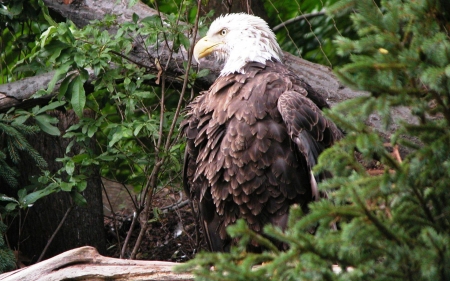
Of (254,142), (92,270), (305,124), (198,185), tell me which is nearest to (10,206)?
(198,185)

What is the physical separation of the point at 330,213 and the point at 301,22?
465 cm

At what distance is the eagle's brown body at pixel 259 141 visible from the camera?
374cm

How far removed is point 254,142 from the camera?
3.78 m

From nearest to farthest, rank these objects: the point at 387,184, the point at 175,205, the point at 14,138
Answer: the point at 387,184
the point at 14,138
the point at 175,205

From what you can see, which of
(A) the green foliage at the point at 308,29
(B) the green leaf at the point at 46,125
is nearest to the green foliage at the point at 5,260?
(B) the green leaf at the point at 46,125

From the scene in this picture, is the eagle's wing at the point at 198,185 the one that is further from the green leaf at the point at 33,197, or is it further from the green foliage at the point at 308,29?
the green foliage at the point at 308,29

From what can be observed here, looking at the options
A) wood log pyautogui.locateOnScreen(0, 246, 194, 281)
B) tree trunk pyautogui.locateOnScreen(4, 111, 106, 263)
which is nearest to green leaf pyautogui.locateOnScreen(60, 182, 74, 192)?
tree trunk pyautogui.locateOnScreen(4, 111, 106, 263)

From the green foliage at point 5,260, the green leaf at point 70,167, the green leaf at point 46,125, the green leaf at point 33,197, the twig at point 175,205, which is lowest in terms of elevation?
the twig at point 175,205

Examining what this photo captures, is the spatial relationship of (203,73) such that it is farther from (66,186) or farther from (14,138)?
(14,138)

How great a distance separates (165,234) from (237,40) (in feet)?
6.41

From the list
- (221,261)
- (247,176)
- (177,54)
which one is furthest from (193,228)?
(221,261)

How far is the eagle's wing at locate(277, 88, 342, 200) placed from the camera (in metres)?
3.65

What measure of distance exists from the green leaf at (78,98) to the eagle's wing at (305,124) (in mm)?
1292

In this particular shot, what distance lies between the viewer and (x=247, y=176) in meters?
3.84
